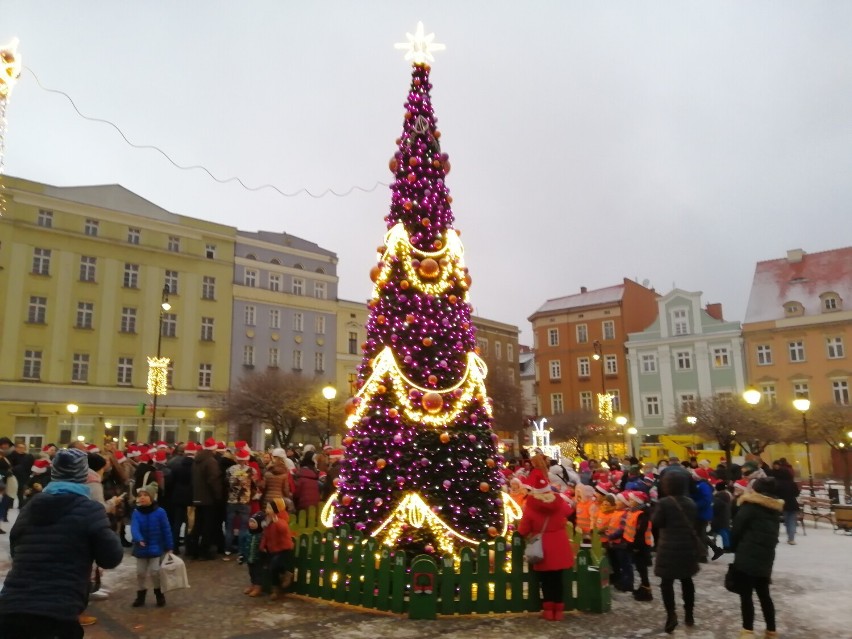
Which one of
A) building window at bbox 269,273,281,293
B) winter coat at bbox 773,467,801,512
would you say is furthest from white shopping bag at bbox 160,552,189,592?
building window at bbox 269,273,281,293

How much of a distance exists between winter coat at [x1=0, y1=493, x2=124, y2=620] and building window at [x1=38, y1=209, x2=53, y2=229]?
133ft

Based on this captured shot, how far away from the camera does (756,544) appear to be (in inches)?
251

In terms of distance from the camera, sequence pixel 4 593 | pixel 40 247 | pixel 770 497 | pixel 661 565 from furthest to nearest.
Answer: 1. pixel 40 247
2. pixel 661 565
3. pixel 770 497
4. pixel 4 593

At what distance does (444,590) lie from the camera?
767cm

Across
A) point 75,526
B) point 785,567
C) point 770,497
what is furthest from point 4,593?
point 785,567

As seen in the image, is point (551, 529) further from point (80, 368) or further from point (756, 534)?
point (80, 368)

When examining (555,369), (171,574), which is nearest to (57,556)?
(171,574)

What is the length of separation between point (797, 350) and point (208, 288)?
127ft

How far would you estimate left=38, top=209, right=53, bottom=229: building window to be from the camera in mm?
38309

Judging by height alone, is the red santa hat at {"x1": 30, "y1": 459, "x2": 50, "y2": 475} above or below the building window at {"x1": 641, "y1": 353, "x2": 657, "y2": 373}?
below

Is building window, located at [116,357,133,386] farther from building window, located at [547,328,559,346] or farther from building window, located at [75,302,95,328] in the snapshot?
building window, located at [547,328,559,346]

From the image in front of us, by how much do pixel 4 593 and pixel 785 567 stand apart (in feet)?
37.0

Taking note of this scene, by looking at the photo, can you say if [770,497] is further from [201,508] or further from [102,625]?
[201,508]

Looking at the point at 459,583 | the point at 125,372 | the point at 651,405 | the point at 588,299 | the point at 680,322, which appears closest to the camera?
the point at 459,583
